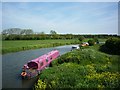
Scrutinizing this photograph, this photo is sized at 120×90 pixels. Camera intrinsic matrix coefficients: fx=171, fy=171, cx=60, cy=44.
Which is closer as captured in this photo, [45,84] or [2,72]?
[45,84]

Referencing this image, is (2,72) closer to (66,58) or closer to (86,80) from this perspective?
(66,58)

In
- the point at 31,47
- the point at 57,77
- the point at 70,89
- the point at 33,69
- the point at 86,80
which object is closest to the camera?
the point at 70,89

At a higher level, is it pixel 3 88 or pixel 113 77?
pixel 113 77

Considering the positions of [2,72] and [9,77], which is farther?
[2,72]

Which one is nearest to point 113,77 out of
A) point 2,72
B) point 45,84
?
point 45,84

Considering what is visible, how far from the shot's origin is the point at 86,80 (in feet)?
34.8

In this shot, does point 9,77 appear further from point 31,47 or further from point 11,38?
point 11,38

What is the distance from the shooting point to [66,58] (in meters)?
18.4

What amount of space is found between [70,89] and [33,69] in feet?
29.0

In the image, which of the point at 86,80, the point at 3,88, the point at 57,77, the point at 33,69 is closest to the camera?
the point at 86,80

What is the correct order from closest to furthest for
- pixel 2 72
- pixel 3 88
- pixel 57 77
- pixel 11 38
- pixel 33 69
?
pixel 57 77
pixel 3 88
pixel 33 69
pixel 2 72
pixel 11 38

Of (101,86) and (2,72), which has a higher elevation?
(101,86)

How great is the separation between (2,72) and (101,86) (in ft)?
45.0

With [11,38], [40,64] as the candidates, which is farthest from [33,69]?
[11,38]
